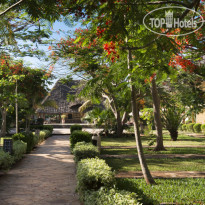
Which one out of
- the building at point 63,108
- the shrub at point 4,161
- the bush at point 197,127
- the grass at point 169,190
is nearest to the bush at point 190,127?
the bush at point 197,127

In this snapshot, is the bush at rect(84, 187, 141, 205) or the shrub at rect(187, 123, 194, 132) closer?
the bush at rect(84, 187, 141, 205)

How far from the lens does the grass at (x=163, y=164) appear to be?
7.20 metres

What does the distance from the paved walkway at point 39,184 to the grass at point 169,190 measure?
1.33 m

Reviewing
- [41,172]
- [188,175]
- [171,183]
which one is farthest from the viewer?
[41,172]

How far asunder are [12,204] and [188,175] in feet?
14.8

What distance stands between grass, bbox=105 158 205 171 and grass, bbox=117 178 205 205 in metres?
1.40

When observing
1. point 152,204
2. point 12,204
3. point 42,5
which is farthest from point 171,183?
point 42,5

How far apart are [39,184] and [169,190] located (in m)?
3.29

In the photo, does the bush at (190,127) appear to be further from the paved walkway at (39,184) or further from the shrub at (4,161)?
the shrub at (4,161)

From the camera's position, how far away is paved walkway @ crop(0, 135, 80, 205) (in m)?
4.89

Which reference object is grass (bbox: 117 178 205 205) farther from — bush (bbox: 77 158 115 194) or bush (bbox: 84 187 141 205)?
bush (bbox: 84 187 141 205)

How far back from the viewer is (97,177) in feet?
13.8

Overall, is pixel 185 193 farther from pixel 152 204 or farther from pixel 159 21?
pixel 159 21

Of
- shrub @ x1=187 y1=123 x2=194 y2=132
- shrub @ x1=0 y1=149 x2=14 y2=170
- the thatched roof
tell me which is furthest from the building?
shrub @ x1=0 y1=149 x2=14 y2=170
